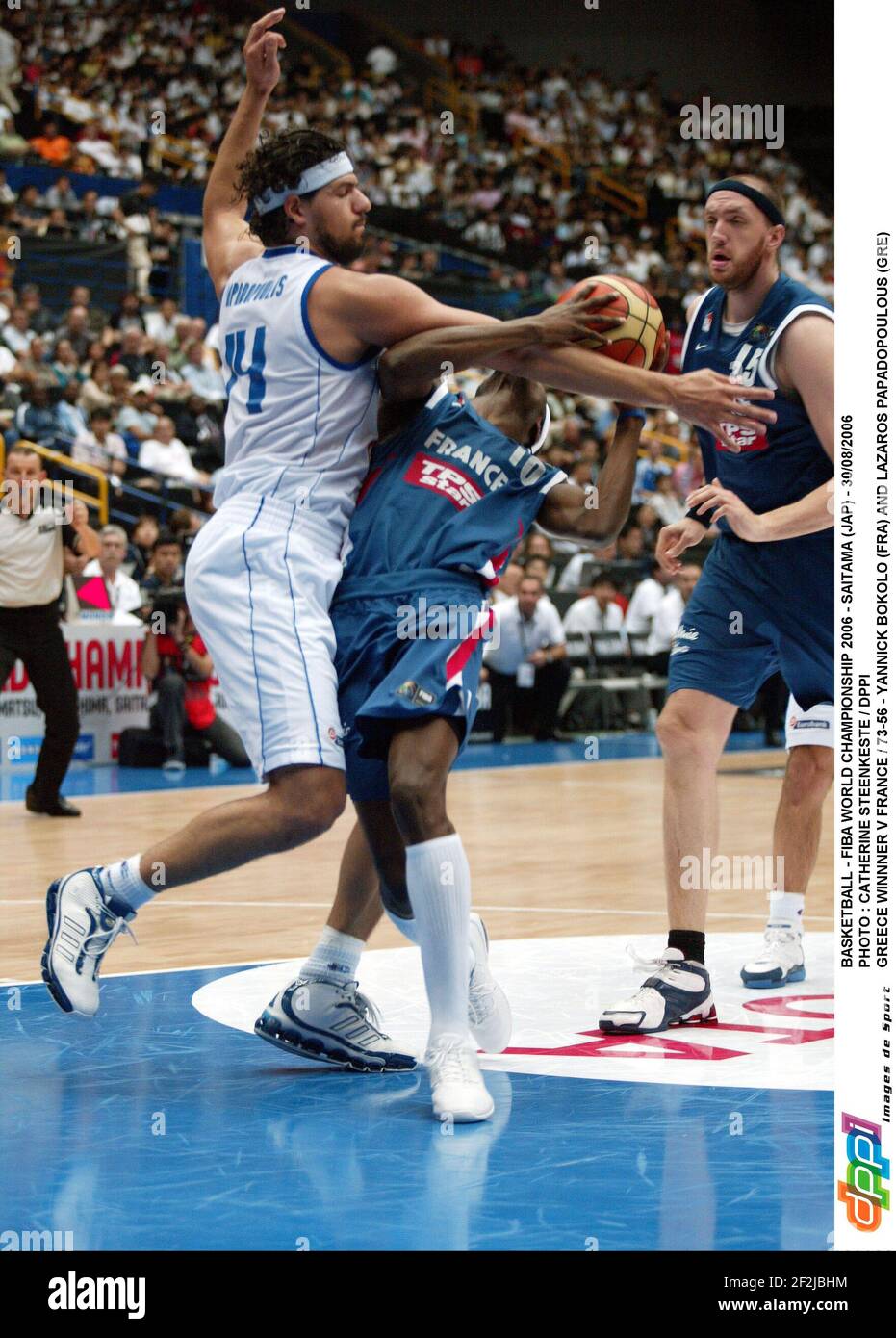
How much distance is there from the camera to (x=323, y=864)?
7750 mm

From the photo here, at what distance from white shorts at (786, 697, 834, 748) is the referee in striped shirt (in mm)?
5272

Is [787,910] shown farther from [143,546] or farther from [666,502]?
[666,502]

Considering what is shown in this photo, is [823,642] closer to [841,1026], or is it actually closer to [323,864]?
[841,1026]

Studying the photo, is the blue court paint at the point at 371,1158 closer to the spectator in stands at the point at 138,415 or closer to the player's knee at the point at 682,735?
the player's knee at the point at 682,735

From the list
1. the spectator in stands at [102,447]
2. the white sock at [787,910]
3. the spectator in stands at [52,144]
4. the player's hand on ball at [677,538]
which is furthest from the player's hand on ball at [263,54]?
the spectator in stands at [52,144]

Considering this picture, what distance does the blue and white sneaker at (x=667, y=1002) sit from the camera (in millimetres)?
4320

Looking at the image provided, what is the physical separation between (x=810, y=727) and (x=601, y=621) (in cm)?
1082

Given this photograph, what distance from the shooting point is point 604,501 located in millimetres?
3922

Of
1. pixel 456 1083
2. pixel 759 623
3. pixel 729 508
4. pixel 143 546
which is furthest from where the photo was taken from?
pixel 143 546

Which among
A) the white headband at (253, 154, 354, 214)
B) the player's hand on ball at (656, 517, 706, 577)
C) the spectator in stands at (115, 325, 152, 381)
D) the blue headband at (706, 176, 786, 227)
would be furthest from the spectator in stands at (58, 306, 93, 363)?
the white headband at (253, 154, 354, 214)

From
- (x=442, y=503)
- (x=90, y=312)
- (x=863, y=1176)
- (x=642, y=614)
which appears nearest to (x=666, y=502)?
(x=642, y=614)
